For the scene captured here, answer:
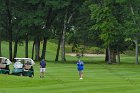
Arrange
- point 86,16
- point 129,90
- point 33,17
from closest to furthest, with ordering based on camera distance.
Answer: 1. point 129,90
2. point 33,17
3. point 86,16

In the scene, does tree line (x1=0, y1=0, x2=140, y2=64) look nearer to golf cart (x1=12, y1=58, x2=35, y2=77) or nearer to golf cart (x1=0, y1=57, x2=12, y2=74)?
golf cart (x1=12, y1=58, x2=35, y2=77)

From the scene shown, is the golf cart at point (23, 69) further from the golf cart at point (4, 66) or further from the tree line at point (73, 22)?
the tree line at point (73, 22)

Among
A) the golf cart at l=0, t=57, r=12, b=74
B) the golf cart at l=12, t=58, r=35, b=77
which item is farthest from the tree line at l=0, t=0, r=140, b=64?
the golf cart at l=0, t=57, r=12, b=74

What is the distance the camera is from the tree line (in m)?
82.3

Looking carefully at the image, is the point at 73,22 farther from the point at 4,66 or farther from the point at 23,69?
the point at 4,66

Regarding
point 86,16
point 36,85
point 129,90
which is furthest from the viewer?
point 86,16

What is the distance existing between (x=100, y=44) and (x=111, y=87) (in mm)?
58287

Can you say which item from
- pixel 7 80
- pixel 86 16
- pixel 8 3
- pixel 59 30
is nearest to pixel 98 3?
pixel 86 16

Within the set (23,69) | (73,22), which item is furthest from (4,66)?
(73,22)

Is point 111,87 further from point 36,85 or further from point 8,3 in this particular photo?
point 8,3

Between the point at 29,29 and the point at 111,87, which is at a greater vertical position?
the point at 29,29

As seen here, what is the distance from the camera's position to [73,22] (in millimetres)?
92312

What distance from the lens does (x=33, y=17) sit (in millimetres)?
84500

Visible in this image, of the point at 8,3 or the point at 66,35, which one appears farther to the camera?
the point at 66,35
